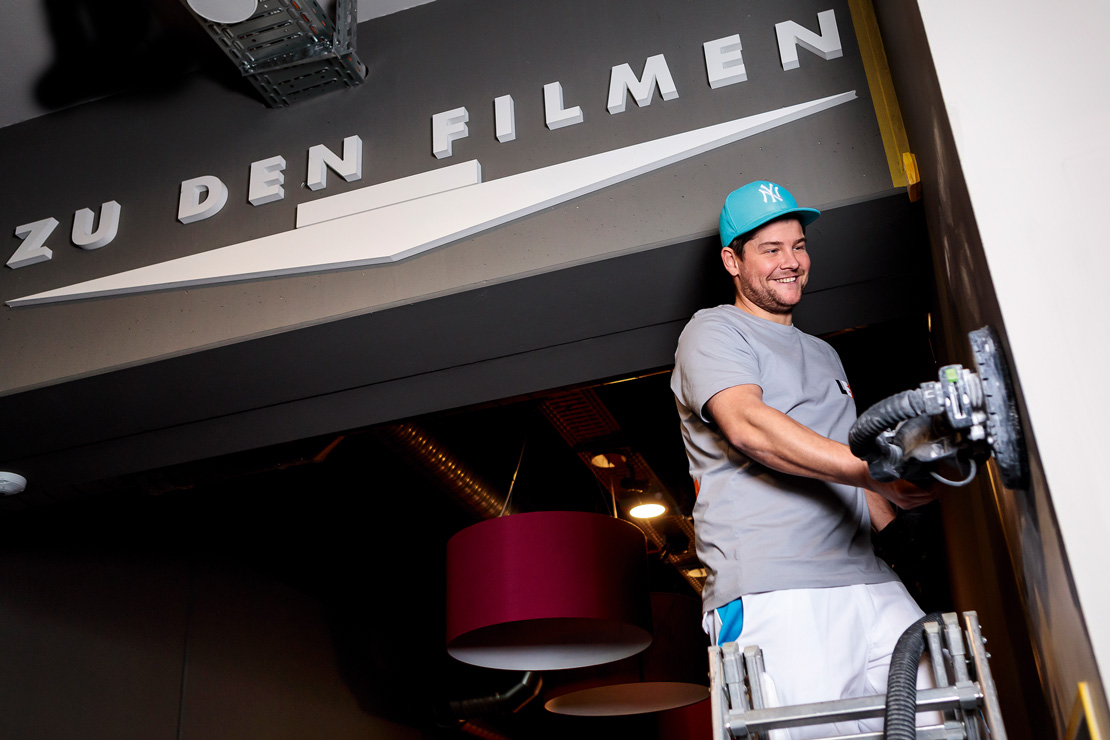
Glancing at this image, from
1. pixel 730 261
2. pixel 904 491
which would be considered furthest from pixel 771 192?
pixel 904 491

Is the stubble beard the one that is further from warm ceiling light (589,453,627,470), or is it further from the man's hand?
warm ceiling light (589,453,627,470)

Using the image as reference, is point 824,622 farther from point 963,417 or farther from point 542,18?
point 542,18

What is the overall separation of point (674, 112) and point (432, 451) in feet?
8.06

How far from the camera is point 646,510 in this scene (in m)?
5.45

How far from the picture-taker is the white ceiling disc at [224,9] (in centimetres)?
229

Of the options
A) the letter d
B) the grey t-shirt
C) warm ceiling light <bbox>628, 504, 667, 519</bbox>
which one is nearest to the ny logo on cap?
the grey t-shirt

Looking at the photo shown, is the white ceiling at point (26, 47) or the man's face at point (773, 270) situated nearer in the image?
the man's face at point (773, 270)

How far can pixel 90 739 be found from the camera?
12.4ft

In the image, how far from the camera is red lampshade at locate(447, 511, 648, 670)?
305 cm

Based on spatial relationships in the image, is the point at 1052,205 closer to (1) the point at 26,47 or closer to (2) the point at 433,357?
(2) the point at 433,357

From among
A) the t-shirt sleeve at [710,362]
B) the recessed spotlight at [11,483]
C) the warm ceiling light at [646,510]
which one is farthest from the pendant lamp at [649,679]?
the t-shirt sleeve at [710,362]

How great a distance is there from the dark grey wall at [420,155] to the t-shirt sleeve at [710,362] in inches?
16.1

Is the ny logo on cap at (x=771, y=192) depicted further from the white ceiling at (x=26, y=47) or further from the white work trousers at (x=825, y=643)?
the white ceiling at (x=26, y=47)

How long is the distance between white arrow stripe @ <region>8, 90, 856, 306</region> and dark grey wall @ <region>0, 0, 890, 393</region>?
3 centimetres
